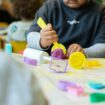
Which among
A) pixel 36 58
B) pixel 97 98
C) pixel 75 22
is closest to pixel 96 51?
pixel 75 22

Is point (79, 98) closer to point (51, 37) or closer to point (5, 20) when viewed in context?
point (51, 37)

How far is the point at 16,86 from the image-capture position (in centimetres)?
27

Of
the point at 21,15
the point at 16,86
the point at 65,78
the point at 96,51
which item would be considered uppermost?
the point at 16,86

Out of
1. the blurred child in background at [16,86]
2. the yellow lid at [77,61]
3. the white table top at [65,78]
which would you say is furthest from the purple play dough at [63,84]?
the blurred child in background at [16,86]

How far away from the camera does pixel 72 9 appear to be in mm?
1187

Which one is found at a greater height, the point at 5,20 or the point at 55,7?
the point at 55,7

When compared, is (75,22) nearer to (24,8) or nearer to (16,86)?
(16,86)

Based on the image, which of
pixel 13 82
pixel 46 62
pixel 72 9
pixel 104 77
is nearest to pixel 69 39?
pixel 72 9

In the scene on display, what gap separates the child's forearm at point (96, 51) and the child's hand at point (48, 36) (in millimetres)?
132

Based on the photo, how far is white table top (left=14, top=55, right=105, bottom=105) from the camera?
1.78 feet

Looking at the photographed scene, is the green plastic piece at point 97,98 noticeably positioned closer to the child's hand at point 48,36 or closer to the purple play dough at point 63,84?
the purple play dough at point 63,84

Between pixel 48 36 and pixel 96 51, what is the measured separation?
0.64 ft

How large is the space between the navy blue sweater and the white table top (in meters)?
0.33

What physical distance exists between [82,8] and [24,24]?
1152 millimetres
